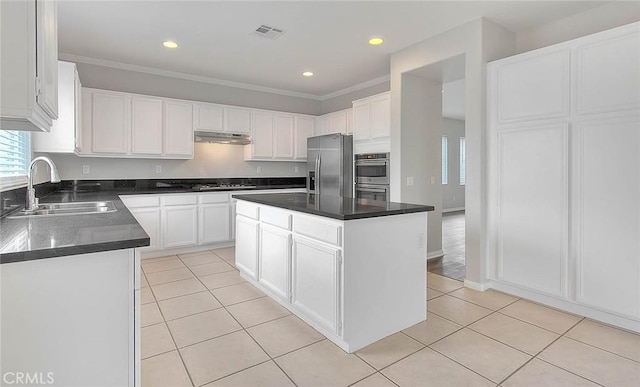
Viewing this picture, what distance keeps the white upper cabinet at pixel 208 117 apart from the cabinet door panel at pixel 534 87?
3.84 meters

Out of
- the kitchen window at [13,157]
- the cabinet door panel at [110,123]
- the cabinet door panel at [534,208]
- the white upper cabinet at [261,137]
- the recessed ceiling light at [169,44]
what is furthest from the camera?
the white upper cabinet at [261,137]

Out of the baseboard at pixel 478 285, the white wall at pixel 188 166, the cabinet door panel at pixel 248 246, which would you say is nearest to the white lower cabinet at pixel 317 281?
the cabinet door panel at pixel 248 246

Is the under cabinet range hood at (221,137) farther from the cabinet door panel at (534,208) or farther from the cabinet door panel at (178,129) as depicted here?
the cabinet door panel at (534,208)

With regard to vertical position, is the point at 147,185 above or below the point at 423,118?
below

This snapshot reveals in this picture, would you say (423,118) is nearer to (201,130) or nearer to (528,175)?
(528,175)

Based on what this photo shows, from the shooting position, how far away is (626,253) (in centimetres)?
241

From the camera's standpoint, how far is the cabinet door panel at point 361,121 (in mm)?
4680

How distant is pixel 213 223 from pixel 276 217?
233 centimetres

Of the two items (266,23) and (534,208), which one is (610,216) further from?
(266,23)

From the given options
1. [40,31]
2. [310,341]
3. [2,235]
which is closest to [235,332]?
[310,341]

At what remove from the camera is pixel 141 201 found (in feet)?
13.9

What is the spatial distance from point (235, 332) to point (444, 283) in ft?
7.18

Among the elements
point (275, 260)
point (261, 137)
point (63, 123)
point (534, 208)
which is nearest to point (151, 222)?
point (63, 123)

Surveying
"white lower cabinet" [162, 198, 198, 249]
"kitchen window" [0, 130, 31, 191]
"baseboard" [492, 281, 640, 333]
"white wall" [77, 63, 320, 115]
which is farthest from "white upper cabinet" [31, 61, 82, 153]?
"baseboard" [492, 281, 640, 333]
